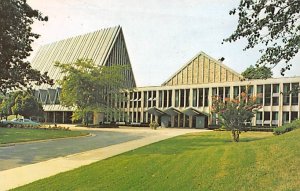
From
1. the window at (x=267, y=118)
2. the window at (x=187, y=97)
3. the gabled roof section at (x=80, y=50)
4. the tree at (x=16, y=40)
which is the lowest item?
the window at (x=267, y=118)

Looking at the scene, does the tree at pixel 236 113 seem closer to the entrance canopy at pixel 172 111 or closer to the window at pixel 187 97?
the entrance canopy at pixel 172 111

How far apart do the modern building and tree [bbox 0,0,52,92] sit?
2281 centimetres

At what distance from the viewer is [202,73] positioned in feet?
195

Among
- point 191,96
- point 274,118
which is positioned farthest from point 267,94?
point 191,96

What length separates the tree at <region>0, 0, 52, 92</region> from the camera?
814 inches

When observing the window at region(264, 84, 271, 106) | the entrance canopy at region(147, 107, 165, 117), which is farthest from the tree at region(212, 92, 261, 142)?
the entrance canopy at region(147, 107, 165, 117)

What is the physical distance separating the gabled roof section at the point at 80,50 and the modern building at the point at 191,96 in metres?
0.33

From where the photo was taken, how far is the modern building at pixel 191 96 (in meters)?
45.8

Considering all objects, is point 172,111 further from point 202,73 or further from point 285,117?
point 285,117

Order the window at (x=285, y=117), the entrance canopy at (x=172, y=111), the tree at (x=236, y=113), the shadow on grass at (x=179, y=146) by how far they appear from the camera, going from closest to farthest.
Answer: the shadow on grass at (x=179, y=146)
the tree at (x=236, y=113)
the window at (x=285, y=117)
the entrance canopy at (x=172, y=111)

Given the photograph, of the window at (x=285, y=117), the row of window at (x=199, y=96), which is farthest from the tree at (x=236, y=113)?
the window at (x=285, y=117)

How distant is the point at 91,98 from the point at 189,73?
1917cm

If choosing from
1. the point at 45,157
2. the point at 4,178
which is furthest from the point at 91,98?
the point at 4,178

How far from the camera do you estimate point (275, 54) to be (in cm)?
801
